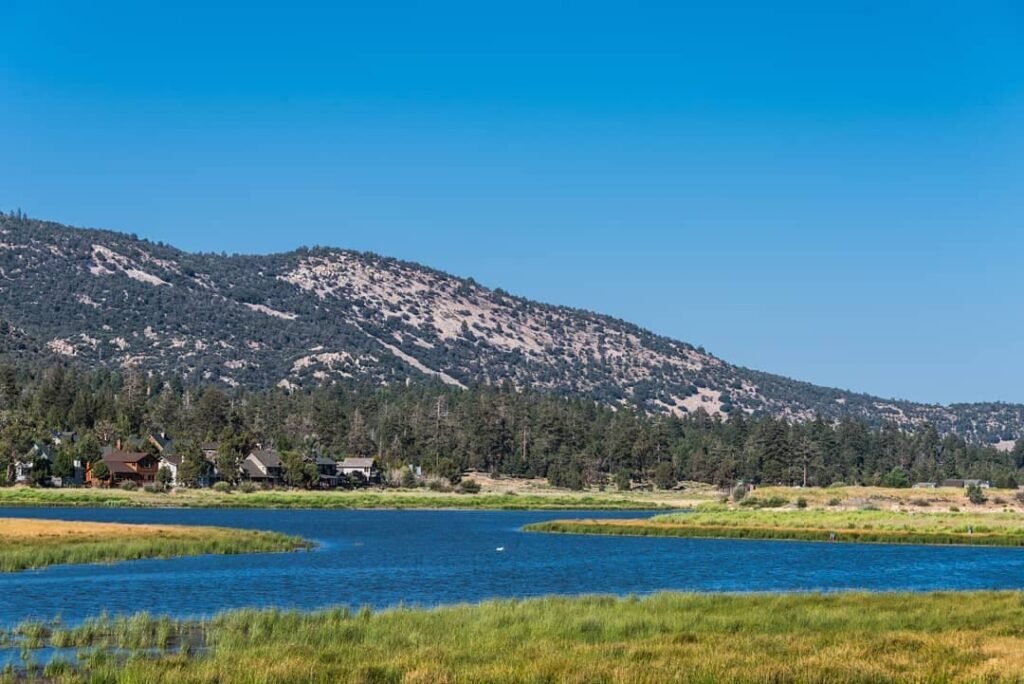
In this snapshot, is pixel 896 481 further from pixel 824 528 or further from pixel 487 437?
pixel 824 528

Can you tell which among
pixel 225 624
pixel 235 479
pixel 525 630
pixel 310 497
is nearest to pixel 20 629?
pixel 225 624

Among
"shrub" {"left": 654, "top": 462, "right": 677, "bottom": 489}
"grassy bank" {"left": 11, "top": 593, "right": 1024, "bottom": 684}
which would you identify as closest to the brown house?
"shrub" {"left": 654, "top": 462, "right": 677, "bottom": 489}

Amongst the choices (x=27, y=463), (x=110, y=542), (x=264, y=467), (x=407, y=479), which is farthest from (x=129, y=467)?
(x=110, y=542)

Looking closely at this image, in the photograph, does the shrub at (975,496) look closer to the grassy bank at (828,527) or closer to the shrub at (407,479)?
the grassy bank at (828,527)

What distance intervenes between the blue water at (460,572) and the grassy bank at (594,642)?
7.22 m

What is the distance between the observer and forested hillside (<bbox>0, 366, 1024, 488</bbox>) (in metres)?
169

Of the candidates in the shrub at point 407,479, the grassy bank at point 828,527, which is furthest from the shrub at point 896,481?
the shrub at point 407,479

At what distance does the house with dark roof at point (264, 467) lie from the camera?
156 metres

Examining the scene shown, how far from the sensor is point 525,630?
3628cm

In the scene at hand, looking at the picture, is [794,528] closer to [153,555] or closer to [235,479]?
[153,555]

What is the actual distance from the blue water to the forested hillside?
237 feet

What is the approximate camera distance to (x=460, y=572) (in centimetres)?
6266

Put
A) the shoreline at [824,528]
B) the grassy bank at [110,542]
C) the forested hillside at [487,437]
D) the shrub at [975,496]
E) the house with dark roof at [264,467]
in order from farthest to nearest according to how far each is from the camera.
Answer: the forested hillside at [487,437] < the house with dark roof at [264,467] < the shrub at [975,496] < the shoreline at [824,528] < the grassy bank at [110,542]

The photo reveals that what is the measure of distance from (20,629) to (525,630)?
14238mm
